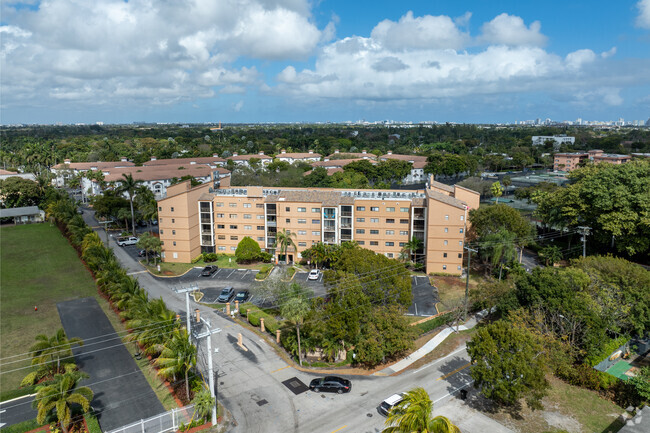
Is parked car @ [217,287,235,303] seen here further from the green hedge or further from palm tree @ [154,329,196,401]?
the green hedge

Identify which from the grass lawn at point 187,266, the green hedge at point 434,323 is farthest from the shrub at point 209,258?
the green hedge at point 434,323

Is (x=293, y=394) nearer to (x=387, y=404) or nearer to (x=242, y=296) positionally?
(x=387, y=404)

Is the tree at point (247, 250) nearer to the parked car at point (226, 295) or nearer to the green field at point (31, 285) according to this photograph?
the parked car at point (226, 295)

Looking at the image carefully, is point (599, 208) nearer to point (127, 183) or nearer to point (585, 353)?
point (585, 353)

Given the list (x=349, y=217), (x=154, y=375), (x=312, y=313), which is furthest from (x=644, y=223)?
(x=154, y=375)

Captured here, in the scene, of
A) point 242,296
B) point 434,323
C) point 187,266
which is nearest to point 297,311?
point 434,323
